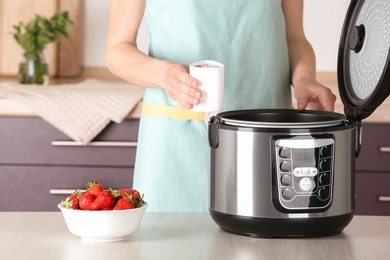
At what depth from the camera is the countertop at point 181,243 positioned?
46.9 inches

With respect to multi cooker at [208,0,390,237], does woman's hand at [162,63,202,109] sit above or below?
above

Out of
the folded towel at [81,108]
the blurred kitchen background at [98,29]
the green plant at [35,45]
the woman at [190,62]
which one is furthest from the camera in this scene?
the blurred kitchen background at [98,29]

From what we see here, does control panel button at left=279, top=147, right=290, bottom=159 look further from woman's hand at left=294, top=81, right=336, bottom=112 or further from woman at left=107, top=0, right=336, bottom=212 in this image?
woman at left=107, top=0, right=336, bottom=212

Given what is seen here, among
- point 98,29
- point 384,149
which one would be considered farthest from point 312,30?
point 98,29

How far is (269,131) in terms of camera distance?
1253 mm

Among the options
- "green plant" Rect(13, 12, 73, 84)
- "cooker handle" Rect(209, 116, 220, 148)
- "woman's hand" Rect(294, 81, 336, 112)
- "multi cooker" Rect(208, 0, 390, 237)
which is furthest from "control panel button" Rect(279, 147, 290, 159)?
"green plant" Rect(13, 12, 73, 84)

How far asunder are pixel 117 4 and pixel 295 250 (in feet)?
2.46

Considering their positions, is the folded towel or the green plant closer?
the folded towel

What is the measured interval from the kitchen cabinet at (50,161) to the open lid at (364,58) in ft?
4.72

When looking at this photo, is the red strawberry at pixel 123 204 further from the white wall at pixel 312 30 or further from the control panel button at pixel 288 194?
the white wall at pixel 312 30

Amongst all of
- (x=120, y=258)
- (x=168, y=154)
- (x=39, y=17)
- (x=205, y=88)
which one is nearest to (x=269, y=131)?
(x=205, y=88)

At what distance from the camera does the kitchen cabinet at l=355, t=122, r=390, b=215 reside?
9.32 ft

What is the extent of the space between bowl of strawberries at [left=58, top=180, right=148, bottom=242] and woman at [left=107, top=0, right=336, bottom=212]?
0.47m

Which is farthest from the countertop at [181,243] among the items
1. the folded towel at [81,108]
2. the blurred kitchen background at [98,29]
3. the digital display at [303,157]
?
the blurred kitchen background at [98,29]
